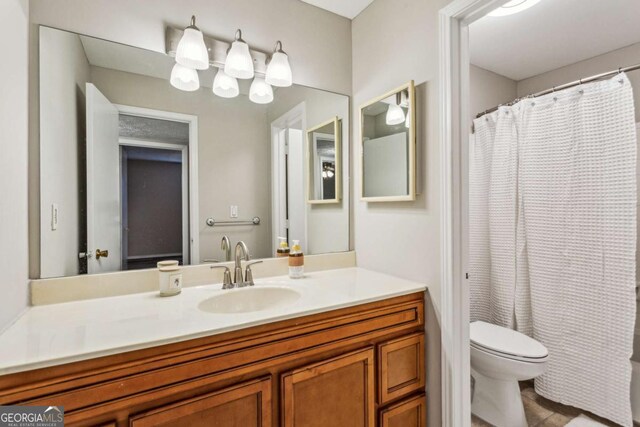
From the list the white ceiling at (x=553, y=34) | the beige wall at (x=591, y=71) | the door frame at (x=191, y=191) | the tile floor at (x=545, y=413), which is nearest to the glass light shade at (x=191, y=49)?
the door frame at (x=191, y=191)

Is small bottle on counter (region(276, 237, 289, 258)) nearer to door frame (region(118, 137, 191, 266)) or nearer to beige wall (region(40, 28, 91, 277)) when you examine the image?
door frame (region(118, 137, 191, 266))

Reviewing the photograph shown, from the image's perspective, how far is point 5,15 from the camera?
0.91 m

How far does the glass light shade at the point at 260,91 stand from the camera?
5.27 feet

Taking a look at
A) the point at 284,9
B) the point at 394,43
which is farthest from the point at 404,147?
the point at 284,9

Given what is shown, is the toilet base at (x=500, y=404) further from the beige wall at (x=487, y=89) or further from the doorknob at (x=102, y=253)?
the doorknob at (x=102, y=253)

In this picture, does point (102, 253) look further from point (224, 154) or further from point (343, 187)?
point (343, 187)

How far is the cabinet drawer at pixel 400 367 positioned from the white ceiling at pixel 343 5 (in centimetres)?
172

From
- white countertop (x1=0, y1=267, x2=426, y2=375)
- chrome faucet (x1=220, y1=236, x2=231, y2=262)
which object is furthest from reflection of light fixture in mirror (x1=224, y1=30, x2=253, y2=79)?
white countertop (x1=0, y1=267, x2=426, y2=375)

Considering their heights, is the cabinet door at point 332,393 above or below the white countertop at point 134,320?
below

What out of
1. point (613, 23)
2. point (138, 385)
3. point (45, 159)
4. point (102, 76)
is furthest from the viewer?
point (613, 23)

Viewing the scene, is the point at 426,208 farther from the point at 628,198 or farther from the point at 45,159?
the point at 45,159

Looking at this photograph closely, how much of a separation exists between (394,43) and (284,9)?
62cm

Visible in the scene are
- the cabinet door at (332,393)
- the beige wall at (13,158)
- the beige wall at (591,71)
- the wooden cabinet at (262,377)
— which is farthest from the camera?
the beige wall at (591,71)

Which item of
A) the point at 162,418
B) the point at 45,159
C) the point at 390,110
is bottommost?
the point at 162,418
